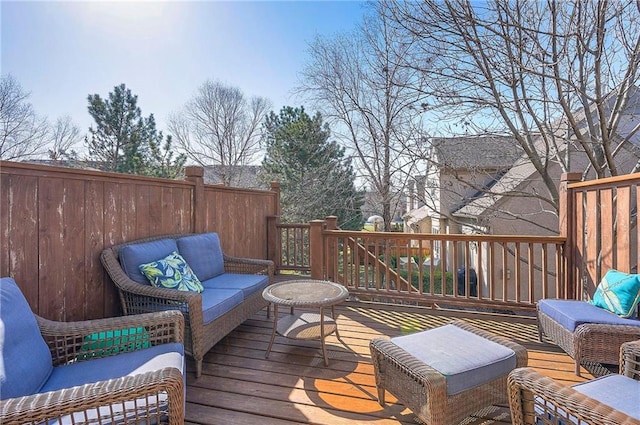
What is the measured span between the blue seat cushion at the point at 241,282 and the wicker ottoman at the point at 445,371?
1.61m

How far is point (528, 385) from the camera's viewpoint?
4.59 ft

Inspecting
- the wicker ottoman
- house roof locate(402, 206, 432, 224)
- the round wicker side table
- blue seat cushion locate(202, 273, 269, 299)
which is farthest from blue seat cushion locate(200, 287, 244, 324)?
house roof locate(402, 206, 432, 224)

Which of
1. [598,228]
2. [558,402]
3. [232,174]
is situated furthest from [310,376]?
[232,174]

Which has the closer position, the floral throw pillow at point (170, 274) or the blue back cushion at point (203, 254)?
the floral throw pillow at point (170, 274)

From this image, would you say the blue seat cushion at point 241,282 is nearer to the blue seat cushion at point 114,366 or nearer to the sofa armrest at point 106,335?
the sofa armrest at point 106,335

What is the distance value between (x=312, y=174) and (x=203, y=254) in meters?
7.15

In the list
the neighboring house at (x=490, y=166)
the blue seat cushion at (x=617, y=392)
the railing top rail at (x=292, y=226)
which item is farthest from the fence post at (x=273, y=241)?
the blue seat cushion at (x=617, y=392)

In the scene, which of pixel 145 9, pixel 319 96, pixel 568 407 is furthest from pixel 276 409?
pixel 319 96

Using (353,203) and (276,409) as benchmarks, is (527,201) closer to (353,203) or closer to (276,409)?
(353,203)

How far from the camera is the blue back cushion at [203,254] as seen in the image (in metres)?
3.42

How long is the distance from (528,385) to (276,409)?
1.49m

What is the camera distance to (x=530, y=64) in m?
3.84

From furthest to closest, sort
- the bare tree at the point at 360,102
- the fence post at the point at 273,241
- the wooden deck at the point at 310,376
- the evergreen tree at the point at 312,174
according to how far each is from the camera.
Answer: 1. the evergreen tree at the point at 312,174
2. the bare tree at the point at 360,102
3. the fence post at the point at 273,241
4. the wooden deck at the point at 310,376

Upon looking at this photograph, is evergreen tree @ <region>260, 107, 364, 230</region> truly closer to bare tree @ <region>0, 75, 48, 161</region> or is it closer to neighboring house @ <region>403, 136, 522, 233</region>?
neighboring house @ <region>403, 136, 522, 233</region>
